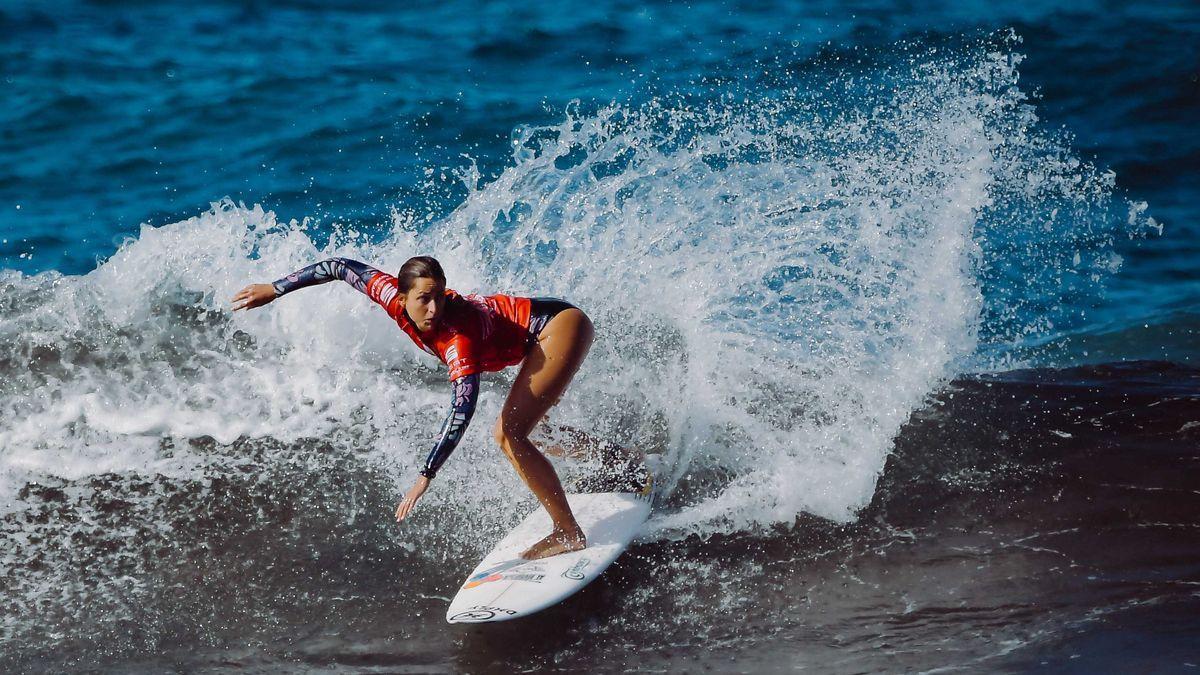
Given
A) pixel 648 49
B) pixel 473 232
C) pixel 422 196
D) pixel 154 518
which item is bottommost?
pixel 154 518

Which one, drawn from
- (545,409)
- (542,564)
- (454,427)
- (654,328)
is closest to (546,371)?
(545,409)

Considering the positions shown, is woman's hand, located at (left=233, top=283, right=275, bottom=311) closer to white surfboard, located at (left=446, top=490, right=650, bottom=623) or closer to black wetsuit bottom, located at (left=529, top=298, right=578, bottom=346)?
black wetsuit bottom, located at (left=529, top=298, right=578, bottom=346)

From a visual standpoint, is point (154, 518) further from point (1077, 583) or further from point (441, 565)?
point (1077, 583)

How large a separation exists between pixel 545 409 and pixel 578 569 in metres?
0.79

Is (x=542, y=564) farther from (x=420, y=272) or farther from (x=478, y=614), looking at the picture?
(x=420, y=272)

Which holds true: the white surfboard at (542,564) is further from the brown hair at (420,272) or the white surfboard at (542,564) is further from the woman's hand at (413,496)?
the brown hair at (420,272)

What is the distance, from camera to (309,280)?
5.82 m

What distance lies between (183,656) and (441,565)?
1289mm

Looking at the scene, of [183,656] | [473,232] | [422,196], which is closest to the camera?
[183,656]

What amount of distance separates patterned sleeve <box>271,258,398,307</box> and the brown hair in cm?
52

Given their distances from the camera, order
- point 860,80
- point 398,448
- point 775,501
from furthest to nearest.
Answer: point 860,80, point 398,448, point 775,501

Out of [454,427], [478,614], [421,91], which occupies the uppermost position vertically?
[421,91]

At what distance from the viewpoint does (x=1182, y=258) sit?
9836 millimetres

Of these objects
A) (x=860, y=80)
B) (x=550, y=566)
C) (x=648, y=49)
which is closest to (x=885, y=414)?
(x=550, y=566)
